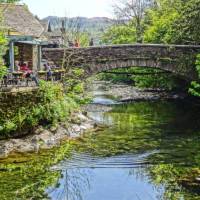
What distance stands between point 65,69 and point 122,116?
18.2 feet

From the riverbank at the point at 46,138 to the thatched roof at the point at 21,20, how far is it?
7.79m

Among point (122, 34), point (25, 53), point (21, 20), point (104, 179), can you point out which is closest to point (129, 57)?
point (25, 53)

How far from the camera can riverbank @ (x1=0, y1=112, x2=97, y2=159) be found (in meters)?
25.3

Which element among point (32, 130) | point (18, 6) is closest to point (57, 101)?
point (32, 130)

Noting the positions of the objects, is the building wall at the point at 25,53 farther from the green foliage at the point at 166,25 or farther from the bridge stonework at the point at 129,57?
the green foliage at the point at 166,25

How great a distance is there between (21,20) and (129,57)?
943 cm

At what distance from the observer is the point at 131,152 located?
2564cm

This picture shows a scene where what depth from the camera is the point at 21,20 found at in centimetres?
3884

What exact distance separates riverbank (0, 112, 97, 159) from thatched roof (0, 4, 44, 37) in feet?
25.6

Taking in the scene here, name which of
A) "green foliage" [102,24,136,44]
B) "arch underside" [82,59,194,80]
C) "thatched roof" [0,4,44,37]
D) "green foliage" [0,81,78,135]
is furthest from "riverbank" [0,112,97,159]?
"green foliage" [102,24,136,44]

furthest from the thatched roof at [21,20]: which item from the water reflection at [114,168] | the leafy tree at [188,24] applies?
the leafy tree at [188,24]

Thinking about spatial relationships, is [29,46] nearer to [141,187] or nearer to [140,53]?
[140,53]

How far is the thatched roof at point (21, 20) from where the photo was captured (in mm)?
35812

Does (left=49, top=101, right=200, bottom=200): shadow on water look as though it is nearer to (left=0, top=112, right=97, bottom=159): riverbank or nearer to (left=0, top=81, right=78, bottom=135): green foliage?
(left=0, top=112, right=97, bottom=159): riverbank
